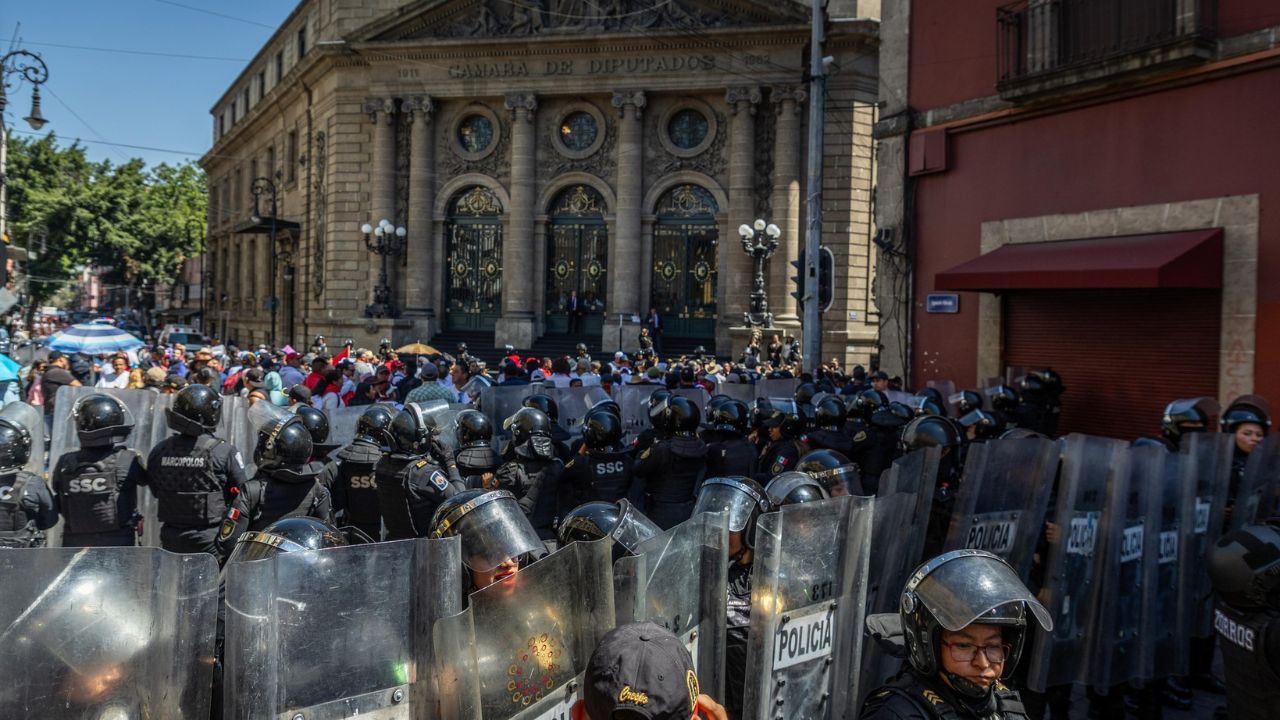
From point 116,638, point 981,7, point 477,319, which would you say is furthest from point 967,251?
point 477,319

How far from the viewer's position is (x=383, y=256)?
30578 mm

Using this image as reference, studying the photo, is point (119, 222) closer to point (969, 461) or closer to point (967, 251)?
point (967, 251)

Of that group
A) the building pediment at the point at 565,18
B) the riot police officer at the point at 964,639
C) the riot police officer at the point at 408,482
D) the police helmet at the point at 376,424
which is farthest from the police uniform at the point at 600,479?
the building pediment at the point at 565,18

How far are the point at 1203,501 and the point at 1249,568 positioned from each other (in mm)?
2654

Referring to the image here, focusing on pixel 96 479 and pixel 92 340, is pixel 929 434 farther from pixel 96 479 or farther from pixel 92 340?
pixel 92 340

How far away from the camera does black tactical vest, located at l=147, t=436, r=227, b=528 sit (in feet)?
21.6

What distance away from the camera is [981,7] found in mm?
13523

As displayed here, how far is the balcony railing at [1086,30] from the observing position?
35.3 ft

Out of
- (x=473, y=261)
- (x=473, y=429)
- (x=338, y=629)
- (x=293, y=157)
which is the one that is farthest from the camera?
(x=293, y=157)

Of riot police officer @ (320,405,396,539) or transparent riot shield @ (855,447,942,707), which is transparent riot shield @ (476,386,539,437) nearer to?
riot police officer @ (320,405,396,539)

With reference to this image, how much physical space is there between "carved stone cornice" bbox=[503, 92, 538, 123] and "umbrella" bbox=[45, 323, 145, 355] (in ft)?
43.7

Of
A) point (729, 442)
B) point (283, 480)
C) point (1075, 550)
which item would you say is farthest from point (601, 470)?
point (1075, 550)

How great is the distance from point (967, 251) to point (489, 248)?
19805 millimetres

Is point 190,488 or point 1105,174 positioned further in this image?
point 1105,174
